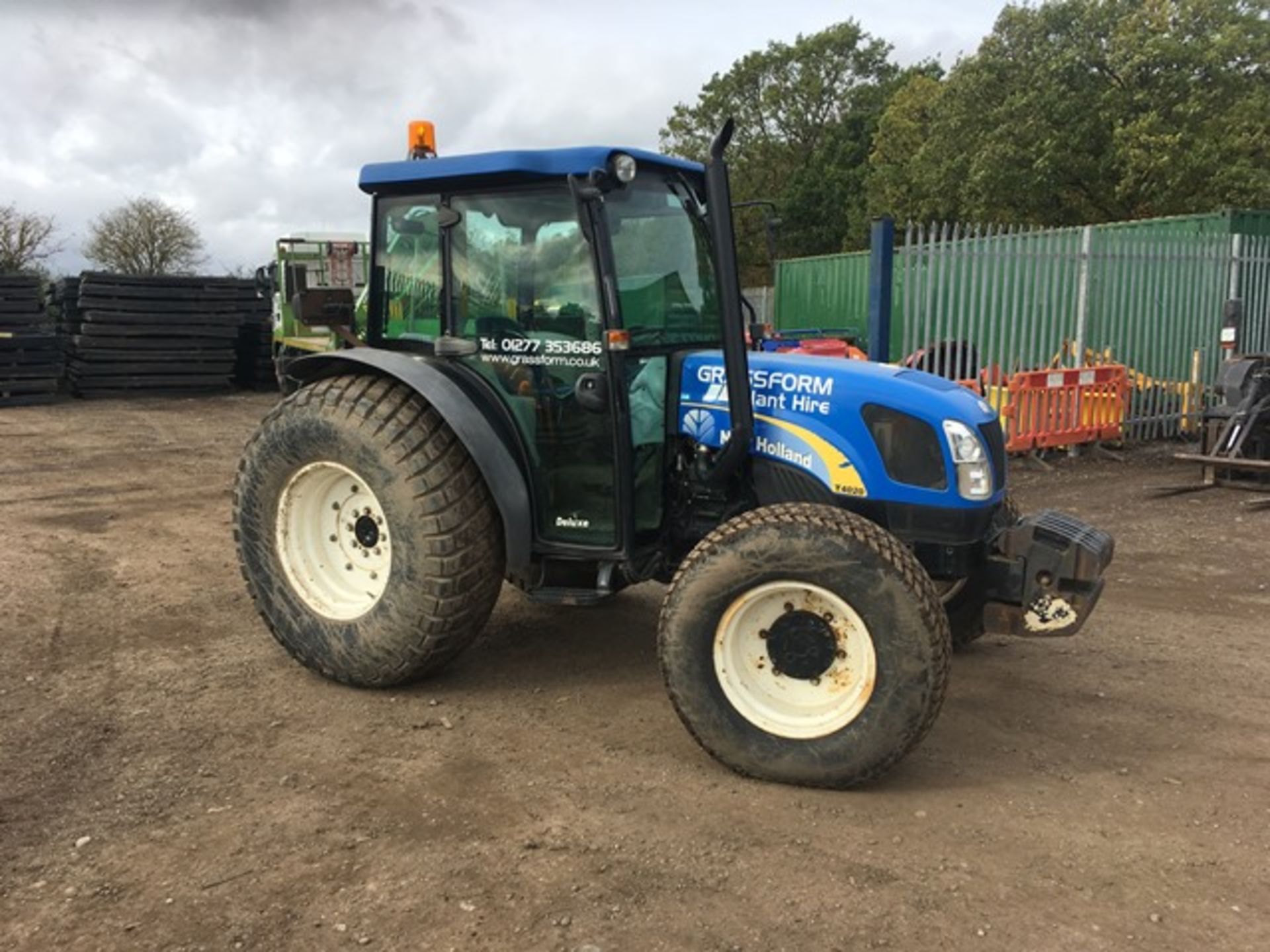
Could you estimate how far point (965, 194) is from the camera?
26516 mm

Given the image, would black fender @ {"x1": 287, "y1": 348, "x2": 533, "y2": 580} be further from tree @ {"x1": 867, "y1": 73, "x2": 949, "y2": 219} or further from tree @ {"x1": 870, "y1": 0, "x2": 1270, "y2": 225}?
tree @ {"x1": 867, "y1": 73, "x2": 949, "y2": 219}

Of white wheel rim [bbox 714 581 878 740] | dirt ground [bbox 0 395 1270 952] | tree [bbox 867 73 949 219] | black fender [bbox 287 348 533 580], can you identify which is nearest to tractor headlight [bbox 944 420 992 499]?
white wheel rim [bbox 714 581 878 740]

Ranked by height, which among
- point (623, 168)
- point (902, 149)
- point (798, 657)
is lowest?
point (798, 657)

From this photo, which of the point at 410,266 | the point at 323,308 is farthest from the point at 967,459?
the point at 323,308

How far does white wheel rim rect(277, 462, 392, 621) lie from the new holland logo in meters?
1.38

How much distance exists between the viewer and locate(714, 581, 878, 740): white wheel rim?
3.46 m

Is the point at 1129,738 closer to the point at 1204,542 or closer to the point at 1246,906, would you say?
the point at 1246,906

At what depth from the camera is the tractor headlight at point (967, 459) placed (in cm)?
372

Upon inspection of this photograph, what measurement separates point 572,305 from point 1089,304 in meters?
9.38

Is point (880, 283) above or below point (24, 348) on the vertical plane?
above

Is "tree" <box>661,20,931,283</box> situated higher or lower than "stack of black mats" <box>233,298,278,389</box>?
higher

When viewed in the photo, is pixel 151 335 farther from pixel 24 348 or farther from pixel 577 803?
pixel 577 803

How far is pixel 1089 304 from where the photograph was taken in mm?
11664

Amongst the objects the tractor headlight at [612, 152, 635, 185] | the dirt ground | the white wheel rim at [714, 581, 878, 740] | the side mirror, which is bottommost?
the dirt ground
